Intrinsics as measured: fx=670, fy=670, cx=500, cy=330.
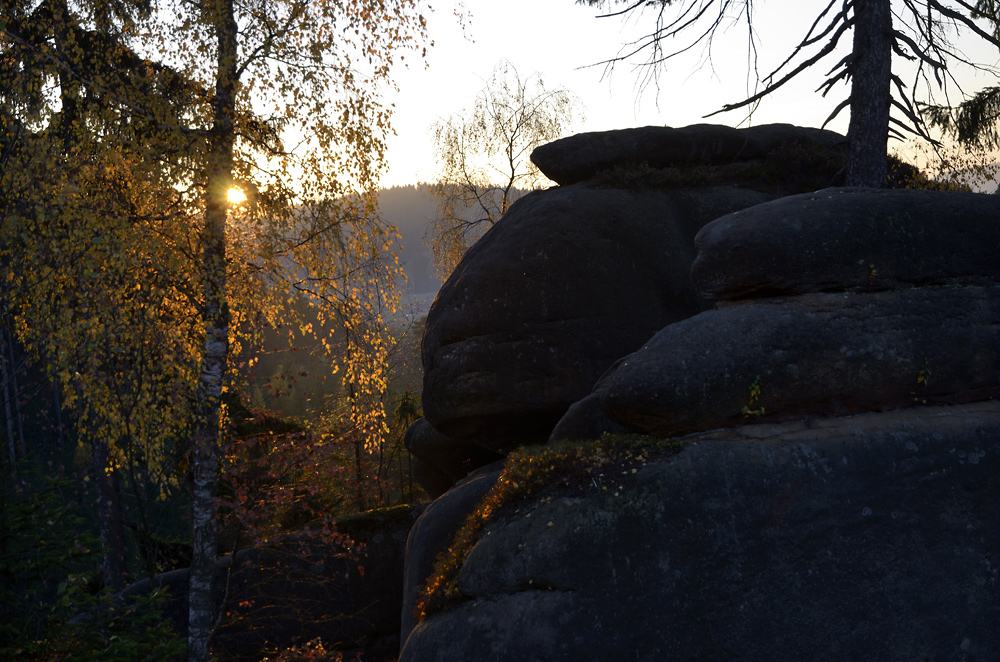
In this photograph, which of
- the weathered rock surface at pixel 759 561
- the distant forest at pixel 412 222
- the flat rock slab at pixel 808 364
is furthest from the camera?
the distant forest at pixel 412 222

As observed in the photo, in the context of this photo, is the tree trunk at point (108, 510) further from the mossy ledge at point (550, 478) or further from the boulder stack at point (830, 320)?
the boulder stack at point (830, 320)

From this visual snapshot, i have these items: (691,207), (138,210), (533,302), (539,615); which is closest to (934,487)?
(539,615)

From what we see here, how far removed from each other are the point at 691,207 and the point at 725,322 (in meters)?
5.85

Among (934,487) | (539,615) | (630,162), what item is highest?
(630,162)

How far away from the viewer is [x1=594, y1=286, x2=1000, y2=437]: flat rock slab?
702 centimetres

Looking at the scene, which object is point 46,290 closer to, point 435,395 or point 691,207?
point 435,395

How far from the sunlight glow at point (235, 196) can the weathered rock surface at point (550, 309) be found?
4.01 metres

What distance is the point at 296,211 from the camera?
32.4ft

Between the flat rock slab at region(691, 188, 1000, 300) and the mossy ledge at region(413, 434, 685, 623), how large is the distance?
94.9 inches

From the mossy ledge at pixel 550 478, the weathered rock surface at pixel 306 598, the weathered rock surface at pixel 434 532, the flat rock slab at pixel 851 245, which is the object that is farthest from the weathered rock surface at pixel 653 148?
the weathered rock surface at pixel 306 598

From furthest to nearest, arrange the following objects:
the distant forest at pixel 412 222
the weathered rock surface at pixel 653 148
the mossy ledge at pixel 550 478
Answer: the distant forest at pixel 412 222 < the weathered rock surface at pixel 653 148 < the mossy ledge at pixel 550 478

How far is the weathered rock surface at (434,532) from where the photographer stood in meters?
9.32

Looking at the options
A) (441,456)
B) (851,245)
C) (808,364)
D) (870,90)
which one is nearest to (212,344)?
(441,456)

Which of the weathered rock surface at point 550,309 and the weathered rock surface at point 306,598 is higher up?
the weathered rock surface at point 550,309
